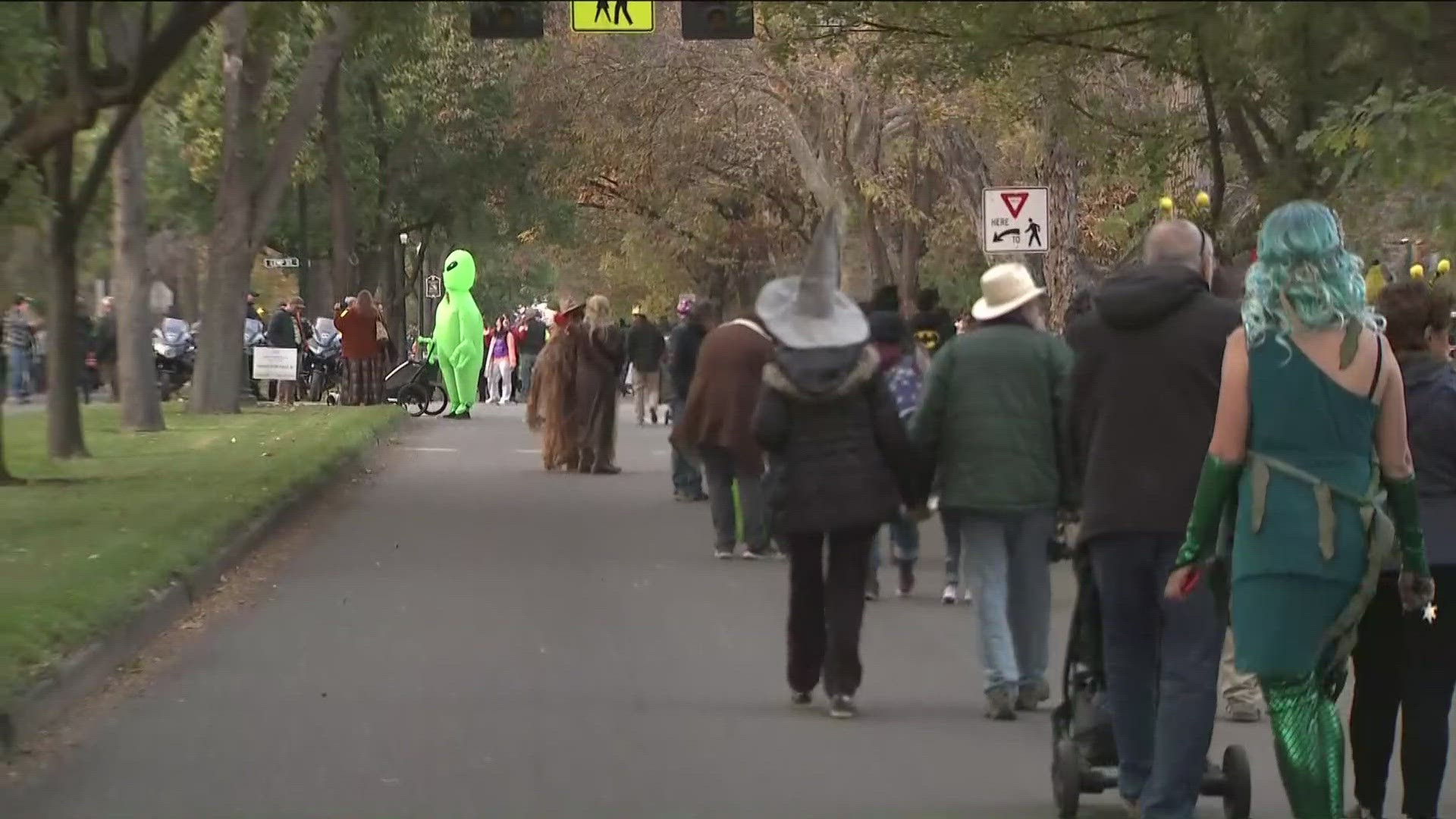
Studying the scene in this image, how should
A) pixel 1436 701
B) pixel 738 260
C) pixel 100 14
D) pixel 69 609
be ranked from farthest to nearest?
pixel 738 260, pixel 69 609, pixel 100 14, pixel 1436 701

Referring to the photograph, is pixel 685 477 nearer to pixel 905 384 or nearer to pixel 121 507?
pixel 121 507

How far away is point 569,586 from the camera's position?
49.2ft

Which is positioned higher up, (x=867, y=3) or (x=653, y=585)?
(x=867, y=3)

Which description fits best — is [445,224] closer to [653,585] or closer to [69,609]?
[653,585]

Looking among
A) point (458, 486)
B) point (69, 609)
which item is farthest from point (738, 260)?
point (69, 609)

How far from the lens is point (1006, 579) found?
33.0ft

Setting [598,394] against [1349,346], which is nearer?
[1349,346]

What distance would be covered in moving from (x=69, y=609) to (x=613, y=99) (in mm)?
28593

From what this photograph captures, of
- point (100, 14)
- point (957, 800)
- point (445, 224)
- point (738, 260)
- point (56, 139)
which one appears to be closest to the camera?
point (957, 800)

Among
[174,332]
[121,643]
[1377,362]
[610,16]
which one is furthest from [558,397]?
[1377,362]

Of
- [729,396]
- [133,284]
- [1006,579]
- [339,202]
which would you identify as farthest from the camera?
[339,202]

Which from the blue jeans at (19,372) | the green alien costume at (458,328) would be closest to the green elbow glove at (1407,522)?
the green alien costume at (458,328)

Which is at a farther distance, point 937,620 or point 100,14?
point 937,620

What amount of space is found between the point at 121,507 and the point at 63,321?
478 cm
